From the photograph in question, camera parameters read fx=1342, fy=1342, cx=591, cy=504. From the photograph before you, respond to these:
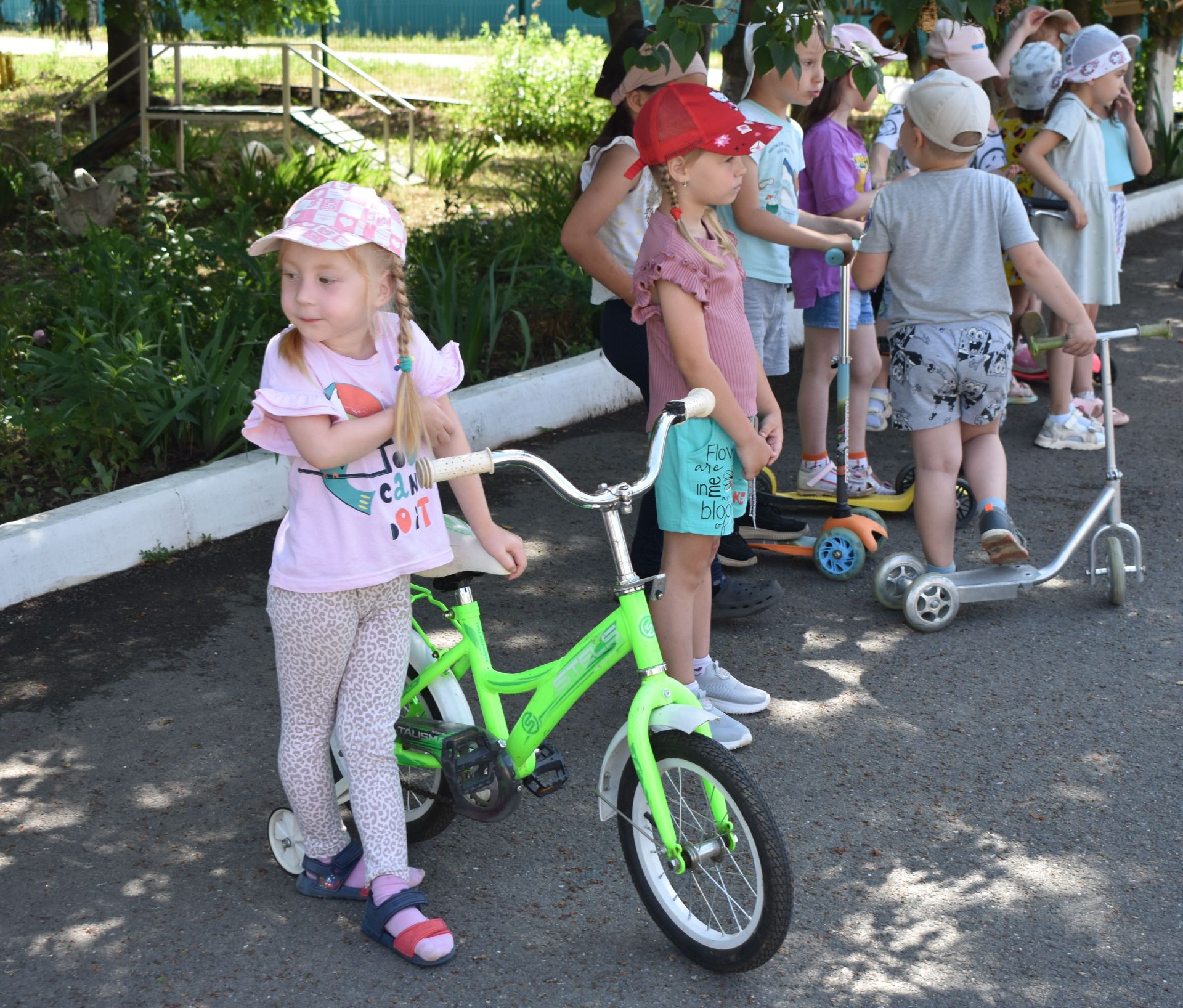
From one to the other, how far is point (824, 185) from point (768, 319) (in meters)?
0.77

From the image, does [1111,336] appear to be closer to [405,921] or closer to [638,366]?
[638,366]

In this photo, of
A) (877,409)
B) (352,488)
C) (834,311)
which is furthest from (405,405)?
(877,409)

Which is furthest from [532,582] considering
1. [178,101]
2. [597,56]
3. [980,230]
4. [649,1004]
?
[597,56]

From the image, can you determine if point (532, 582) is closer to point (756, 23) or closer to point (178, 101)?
point (756, 23)

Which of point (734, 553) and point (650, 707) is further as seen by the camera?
point (734, 553)

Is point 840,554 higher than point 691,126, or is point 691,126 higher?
point 691,126

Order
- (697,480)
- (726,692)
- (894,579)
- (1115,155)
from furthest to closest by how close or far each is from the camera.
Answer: (1115,155) → (894,579) → (726,692) → (697,480)

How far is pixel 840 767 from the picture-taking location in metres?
3.78

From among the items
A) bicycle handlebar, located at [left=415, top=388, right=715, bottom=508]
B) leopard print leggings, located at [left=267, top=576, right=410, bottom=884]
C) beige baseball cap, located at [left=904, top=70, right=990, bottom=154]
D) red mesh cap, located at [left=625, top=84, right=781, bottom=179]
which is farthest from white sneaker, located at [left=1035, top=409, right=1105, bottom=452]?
leopard print leggings, located at [left=267, top=576, right=410, bottom=884]

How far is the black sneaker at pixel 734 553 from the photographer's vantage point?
5.11m

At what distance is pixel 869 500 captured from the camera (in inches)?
221

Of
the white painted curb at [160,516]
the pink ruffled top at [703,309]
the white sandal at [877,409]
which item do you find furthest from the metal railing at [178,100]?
the pink ruffled top at [703,309]

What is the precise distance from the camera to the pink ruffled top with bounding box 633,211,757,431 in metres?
3.48

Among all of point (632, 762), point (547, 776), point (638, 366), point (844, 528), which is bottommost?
point (844, 528)
